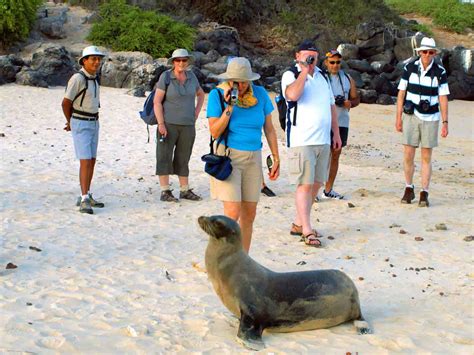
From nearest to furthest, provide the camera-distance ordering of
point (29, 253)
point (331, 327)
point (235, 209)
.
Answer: point (331, 327) < point (235, 209) < point (29, 253)

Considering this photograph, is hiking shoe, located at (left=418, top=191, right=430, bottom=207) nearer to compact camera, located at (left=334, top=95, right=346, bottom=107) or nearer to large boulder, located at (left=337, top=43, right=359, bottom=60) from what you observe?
compact camera, located at (left=334, top=95, right=346, bottom=107)

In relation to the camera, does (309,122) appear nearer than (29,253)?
No

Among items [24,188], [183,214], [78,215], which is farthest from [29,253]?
[24,188]

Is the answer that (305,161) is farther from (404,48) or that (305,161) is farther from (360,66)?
(404,48)

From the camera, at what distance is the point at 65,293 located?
18.5 ft

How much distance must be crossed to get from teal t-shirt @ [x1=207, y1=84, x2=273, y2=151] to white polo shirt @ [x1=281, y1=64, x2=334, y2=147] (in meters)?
1.07

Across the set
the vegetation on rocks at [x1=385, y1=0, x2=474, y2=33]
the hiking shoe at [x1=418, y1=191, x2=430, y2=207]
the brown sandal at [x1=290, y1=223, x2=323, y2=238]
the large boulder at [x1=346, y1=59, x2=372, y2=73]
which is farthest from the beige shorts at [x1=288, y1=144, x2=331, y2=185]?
the vegetation on rocks at [x1=385, y1=0, x2=474, y2=33]

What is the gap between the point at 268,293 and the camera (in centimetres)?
493

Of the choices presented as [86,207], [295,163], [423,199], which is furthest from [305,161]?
[86,207]

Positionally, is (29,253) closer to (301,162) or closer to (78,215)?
(78,215)

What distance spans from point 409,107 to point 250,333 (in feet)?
16.9

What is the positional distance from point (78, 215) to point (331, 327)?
4194 mm

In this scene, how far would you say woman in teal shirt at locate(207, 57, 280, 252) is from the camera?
6.07m

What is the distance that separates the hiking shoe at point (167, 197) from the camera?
959 cm
